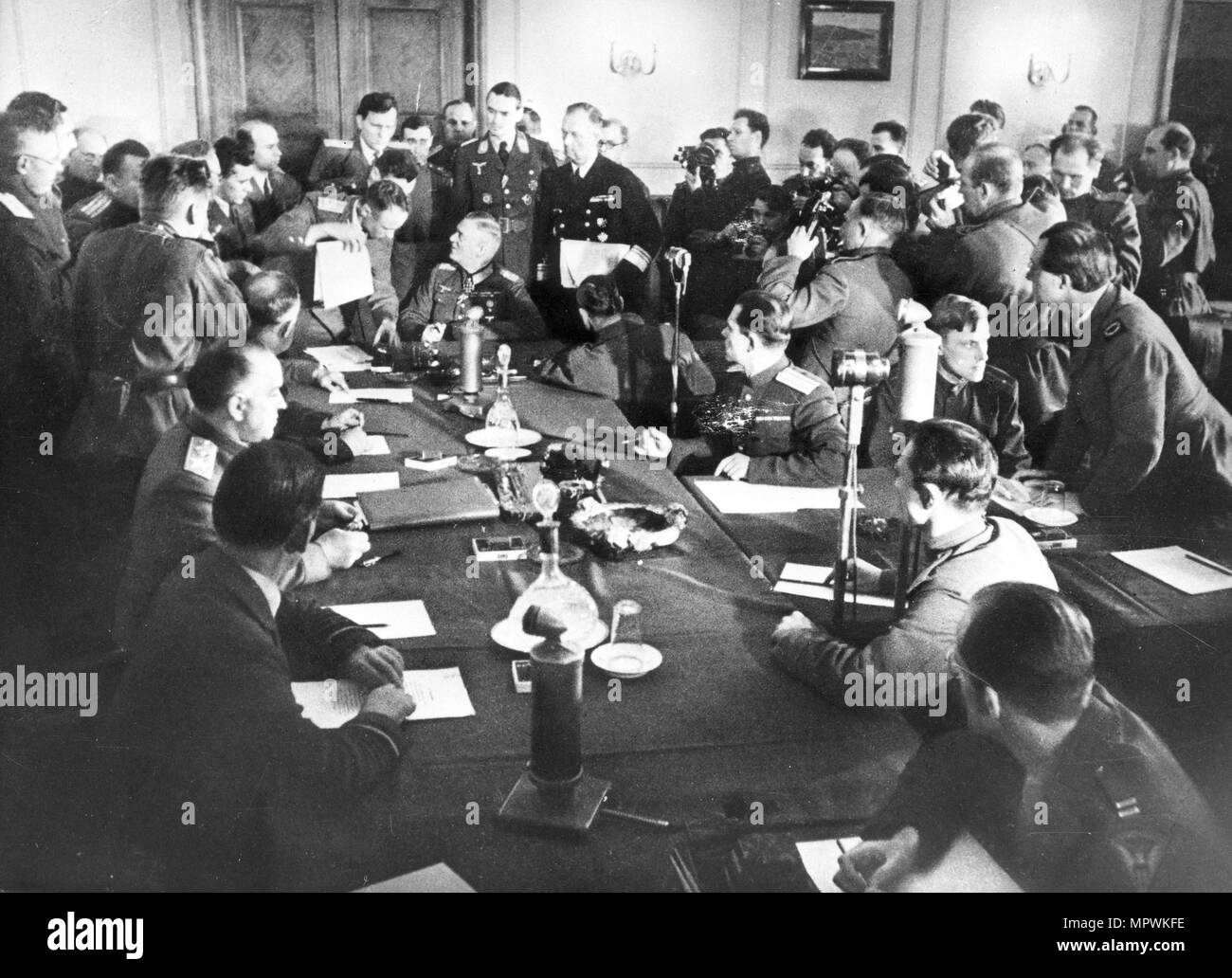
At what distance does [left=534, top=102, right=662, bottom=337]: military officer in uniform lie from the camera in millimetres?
5496

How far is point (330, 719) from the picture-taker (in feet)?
6.12

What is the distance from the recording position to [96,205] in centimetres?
450

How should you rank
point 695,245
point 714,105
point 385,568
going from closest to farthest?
point 385,568
point 695,245
point 714,105

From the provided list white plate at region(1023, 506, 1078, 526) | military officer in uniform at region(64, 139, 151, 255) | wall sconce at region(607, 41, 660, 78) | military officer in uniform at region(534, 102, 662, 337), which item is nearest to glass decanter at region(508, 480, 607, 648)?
white plate at region(1023, 506, 1078, 526)

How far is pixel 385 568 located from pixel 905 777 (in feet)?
4.14

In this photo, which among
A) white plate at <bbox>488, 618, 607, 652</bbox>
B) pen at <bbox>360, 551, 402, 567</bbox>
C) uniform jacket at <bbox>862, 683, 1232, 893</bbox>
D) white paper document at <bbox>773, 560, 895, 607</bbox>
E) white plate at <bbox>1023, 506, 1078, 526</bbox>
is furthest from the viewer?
white plate at <bbox>1023, 506, 1078, 526</bbox>

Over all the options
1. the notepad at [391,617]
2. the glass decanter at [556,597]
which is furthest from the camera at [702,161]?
the notepad at [391,617]

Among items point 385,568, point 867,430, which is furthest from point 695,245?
Result: point 385,568

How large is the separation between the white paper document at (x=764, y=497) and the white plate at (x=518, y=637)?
2.78ft

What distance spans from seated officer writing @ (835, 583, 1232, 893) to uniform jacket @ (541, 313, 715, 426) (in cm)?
235

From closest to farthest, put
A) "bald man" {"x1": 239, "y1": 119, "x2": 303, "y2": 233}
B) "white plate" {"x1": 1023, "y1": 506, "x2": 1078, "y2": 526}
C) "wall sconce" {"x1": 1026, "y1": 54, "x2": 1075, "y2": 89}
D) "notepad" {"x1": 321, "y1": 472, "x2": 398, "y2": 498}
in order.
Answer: "white plate" {"x1": 1023, "y1": 506, "x2": 1078, "y2": 526} < "notepad" {"x1": 321, "y1": 472, "x2": 398, "y2": 498} < "bald man" {"x1": 239, "y1": 119, "x2": 303, "y2": 233} < "wall sconce" {"x1": 1026, "y1": 54, "x2": 1075, "y2": 89}

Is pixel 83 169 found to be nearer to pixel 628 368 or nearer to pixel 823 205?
→ pixel 628 368

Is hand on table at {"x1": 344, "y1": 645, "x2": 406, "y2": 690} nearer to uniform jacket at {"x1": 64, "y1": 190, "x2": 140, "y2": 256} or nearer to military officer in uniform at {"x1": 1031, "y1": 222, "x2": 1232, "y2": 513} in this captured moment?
military officer in uniform at {"x1": 1031, "y1": 222, "x2": 1232, "y2": 513}
